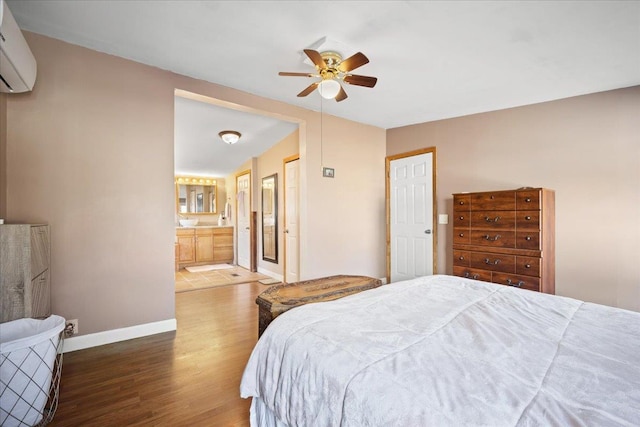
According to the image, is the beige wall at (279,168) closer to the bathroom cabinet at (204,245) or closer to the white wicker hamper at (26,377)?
the bathroom cabinet at (204,245)

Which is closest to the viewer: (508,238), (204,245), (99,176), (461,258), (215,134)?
(99,176)

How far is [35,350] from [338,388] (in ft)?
5.86

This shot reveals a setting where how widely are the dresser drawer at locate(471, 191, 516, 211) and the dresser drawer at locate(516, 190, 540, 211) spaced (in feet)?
0.15

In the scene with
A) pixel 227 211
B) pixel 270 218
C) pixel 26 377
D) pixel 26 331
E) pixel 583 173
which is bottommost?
pixel 26 377

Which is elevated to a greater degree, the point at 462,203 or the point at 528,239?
the point at 462,203

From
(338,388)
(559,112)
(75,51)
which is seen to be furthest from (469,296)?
(75,51)

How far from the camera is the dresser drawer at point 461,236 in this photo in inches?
134

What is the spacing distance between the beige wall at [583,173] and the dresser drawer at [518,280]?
2.15 feet

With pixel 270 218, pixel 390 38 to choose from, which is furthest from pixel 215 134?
pixel 390 38

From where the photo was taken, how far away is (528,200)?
115 inches

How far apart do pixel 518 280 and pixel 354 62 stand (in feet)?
8.69

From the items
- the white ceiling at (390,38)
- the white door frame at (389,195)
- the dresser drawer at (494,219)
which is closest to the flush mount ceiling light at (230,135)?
the white ceiling at (390,38)

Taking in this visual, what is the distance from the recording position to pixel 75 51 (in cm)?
249

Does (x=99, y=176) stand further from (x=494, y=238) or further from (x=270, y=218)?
(x=494, y=238)
